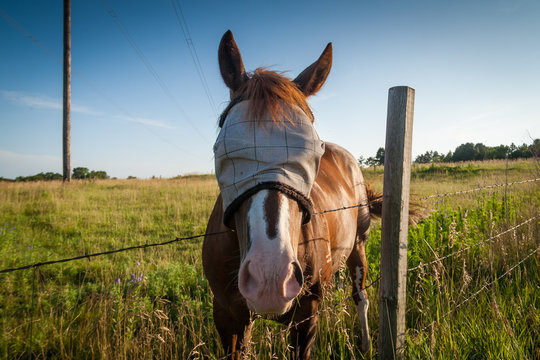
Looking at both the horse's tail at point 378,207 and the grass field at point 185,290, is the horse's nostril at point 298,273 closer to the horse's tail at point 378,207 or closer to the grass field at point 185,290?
the grass field at point 185,290

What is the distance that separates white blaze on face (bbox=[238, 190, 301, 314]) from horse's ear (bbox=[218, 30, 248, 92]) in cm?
111

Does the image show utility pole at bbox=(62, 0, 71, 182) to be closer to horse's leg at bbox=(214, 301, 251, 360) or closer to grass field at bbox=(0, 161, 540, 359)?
grass field at bbox=(0, 161, 540, 359)

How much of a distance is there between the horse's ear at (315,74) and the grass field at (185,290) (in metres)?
1.58

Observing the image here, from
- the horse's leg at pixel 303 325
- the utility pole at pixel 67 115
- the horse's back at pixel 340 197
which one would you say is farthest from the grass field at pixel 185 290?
the utility pole at pixel 67 115

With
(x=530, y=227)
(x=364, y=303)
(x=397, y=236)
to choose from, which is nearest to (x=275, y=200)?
(x=397, y=236)

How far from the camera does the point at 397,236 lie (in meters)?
1.55

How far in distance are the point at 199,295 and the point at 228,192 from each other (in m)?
2.23

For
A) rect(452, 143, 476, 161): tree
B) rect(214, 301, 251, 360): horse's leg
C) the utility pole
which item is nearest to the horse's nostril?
rect(214, 301, 251, 360): horse's leg

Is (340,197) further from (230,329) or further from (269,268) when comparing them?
(269,268)

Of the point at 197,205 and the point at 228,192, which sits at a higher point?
the point at 228,192

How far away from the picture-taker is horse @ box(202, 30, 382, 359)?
1103mm

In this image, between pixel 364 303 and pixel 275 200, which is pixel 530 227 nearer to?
pixel 364 303

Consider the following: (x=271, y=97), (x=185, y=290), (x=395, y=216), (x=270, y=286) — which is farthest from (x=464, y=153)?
(x=270, y=286)

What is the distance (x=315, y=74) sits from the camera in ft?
6.61
